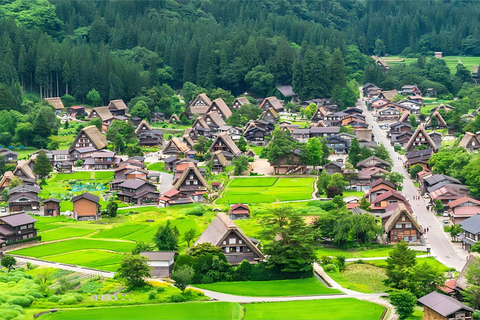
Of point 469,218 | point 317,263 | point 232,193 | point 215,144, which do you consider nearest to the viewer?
point 317,263

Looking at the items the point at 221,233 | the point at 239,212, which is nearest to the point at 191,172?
the point at 239,212

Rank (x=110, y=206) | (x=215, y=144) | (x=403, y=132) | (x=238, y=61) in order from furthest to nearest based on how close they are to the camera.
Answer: (x=238, y=61)
(x=403, y=132)
(x=215, y=144)
(x=110, y=206)

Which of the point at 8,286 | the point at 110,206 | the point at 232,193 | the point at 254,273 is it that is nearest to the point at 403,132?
the point at 232,193

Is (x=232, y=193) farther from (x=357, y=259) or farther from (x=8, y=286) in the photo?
(x=8, y=286)

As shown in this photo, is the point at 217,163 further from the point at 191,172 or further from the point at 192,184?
the point at 191,172

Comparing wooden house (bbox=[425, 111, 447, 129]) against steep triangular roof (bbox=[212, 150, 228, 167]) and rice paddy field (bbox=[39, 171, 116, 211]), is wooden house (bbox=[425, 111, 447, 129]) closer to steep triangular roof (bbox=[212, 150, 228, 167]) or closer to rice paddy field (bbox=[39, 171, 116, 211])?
steep triangular roof (bbox=[212, 150, 228, 167])
